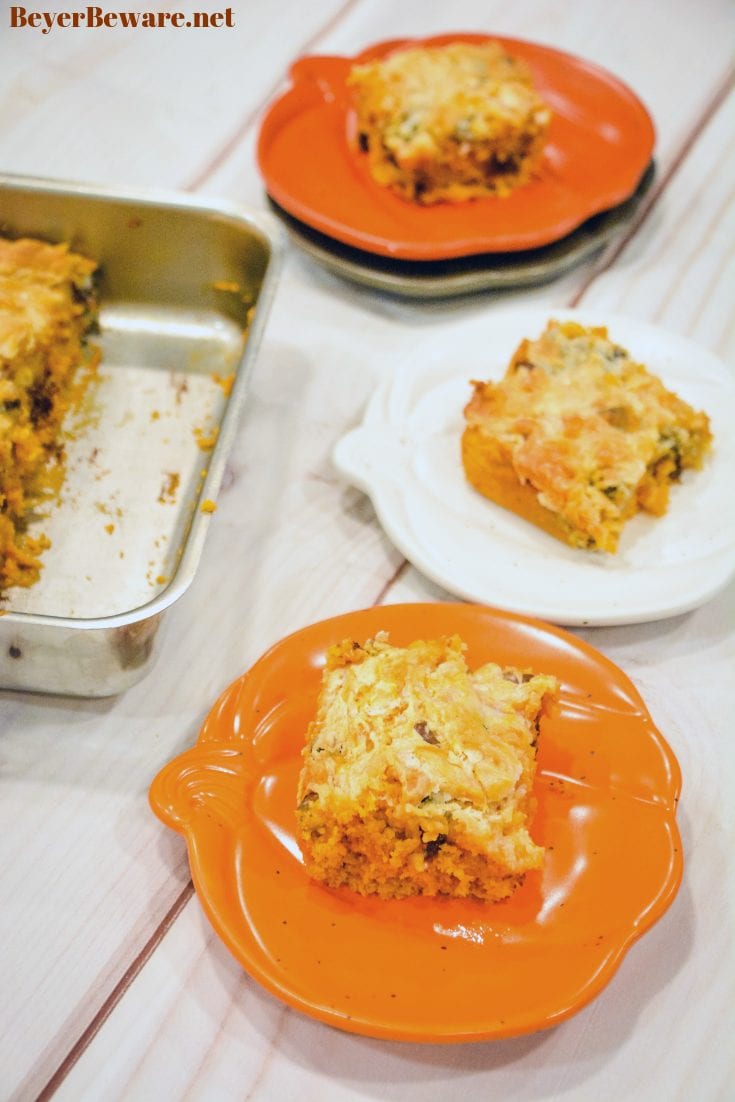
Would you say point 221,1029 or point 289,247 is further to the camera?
point 289,247

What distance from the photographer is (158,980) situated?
3.72ft

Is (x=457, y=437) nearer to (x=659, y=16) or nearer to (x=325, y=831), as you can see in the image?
(x=325, y=831)

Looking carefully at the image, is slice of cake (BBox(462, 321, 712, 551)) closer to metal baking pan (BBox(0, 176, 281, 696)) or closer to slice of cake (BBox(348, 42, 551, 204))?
metal baking pan (BBox(0, 176, 281, 696))

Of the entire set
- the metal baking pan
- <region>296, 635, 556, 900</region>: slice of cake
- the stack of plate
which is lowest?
the metal baking pan

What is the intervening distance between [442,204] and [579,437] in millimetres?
751

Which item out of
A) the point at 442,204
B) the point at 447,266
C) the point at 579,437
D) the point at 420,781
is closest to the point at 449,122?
the point at 442,204

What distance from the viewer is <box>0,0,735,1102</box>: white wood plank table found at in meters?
1.08

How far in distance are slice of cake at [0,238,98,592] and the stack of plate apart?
462 millimetres

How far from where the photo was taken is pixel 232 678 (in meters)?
1.40

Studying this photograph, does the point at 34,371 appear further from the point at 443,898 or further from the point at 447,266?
the point at 443,898

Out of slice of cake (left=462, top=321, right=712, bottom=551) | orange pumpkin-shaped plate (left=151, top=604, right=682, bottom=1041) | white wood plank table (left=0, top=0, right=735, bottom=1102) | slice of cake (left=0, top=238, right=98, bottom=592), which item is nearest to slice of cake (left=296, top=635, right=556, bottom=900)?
orange pumpkin-shaped plate (left=151, top=604, right=682, bottom=1041)

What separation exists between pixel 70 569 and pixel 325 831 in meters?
0.65

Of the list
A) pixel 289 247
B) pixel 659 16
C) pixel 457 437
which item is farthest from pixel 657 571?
pixel 659 16

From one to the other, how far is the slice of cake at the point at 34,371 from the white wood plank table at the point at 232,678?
28cm
